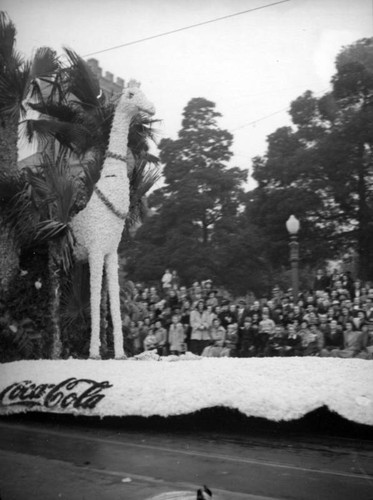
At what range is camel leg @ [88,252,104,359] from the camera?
6.18 meters

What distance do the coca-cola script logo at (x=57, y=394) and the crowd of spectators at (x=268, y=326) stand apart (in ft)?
7.88

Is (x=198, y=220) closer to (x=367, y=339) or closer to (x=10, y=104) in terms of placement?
(x=367, y=339)

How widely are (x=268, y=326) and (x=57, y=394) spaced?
3.84 metres

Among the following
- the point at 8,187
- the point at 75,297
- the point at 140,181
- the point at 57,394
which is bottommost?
the point at 57,394

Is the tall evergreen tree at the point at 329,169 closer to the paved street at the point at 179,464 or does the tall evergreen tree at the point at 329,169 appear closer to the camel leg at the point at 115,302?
the camel leg at the point at 115,302

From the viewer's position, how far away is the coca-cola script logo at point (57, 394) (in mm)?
4801

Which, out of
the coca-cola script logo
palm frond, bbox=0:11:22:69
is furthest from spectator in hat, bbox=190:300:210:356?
palm frond, bbox=0:11:22:69

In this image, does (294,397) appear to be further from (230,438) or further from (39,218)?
(39,218)

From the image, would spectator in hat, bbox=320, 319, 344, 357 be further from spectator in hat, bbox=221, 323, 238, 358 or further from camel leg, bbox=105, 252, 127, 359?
camel leg, bbox=105, 252, 127, 359

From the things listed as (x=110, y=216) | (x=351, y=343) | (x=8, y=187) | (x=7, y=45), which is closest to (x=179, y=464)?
(x=110, y=216)

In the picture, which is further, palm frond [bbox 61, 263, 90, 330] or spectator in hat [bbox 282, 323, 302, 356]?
spectator in hat [bbox 282, 323, 302, 356]

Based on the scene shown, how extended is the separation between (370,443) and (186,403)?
4.30 ft

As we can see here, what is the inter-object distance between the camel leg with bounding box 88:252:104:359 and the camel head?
165 cm

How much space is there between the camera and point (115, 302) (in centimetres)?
636
